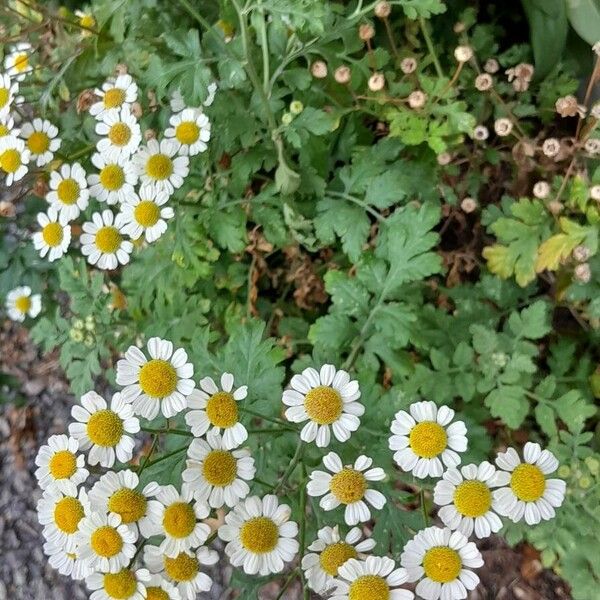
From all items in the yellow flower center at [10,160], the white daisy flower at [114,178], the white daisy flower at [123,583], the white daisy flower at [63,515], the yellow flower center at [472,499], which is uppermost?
the yellow flower center at [10,160]

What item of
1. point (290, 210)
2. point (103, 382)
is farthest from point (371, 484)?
point (103, 382)

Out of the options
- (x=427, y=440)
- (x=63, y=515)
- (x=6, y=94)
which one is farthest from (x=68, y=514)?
(x=6, y=94)

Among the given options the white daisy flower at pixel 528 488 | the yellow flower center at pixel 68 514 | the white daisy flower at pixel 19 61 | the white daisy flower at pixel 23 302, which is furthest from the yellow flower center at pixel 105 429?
the white daisy flower at pixel 19 61

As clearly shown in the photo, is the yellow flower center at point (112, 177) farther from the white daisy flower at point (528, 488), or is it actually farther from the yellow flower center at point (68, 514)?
the white daisy flower at point (528, 488)

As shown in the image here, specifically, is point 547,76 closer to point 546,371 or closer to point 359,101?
point 359,101

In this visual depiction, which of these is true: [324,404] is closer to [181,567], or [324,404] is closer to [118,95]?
[181,567]

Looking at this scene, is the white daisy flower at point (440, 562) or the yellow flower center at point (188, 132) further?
the yellow flower center at point (188, 132)
